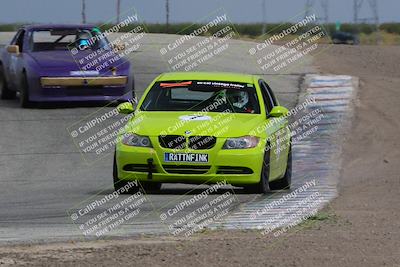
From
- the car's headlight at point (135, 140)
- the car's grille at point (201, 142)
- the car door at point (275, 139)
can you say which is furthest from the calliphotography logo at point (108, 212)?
the car door at point (275, 139)

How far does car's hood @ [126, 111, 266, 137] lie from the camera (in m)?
11.7

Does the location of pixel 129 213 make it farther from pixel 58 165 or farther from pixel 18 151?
pixel 18 151

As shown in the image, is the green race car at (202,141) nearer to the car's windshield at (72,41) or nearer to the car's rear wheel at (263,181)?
the car's rear wheel at (263,181)

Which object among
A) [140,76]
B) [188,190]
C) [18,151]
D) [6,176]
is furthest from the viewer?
[140,76]

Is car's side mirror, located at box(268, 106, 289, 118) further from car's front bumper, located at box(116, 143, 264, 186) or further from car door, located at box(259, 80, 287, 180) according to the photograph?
car's front bumper, located at box(116, 143, 264, 186)

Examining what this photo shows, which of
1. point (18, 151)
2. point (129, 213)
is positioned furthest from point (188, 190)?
point (18, 151)

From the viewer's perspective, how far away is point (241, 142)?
38.5 ft

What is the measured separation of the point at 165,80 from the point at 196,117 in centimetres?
99

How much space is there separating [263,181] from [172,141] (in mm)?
1104

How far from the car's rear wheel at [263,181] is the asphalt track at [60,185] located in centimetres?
11

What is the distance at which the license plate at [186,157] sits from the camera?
11.6 m

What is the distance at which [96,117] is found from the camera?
67.2 ft

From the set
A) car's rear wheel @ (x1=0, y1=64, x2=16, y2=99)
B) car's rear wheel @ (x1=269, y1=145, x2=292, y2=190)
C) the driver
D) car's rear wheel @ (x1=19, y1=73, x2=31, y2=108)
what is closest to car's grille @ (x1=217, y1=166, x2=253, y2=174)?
the driver

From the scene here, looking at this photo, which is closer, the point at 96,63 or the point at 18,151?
the point at 18,151
